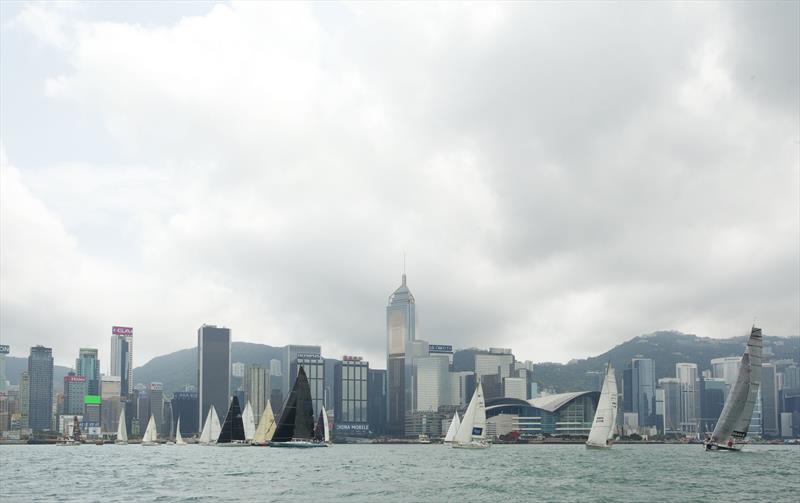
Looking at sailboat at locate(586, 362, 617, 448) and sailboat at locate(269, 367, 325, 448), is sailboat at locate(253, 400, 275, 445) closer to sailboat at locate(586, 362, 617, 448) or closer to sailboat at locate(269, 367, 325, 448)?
sailboat at locate(269, 367, 325, 448)

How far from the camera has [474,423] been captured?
6993 inches

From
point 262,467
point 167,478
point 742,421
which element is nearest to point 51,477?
point 167,478

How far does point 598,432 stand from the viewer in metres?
169

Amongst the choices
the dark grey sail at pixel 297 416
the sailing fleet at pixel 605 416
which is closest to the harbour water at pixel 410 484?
the sailing fleet at pixel 605 416

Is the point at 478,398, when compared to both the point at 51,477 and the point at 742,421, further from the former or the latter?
the point at 51,477

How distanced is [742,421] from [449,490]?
83.4 metres

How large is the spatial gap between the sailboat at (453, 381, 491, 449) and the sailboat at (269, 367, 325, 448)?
32.3 metres

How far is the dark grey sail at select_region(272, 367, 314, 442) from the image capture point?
154 meters

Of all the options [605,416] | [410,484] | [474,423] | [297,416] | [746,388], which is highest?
[746,388]

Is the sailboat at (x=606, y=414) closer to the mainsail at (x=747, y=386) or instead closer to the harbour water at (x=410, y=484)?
the mainsail at (x=747, y=386)

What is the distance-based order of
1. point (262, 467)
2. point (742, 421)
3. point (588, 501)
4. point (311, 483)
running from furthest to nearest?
point (742, 421) < point (262, 467) < point (311, 483) < point (588, 501)

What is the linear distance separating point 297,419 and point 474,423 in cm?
3799

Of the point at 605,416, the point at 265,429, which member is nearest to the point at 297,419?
the point at 265,429

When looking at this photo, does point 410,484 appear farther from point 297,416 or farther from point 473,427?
point 473,427
